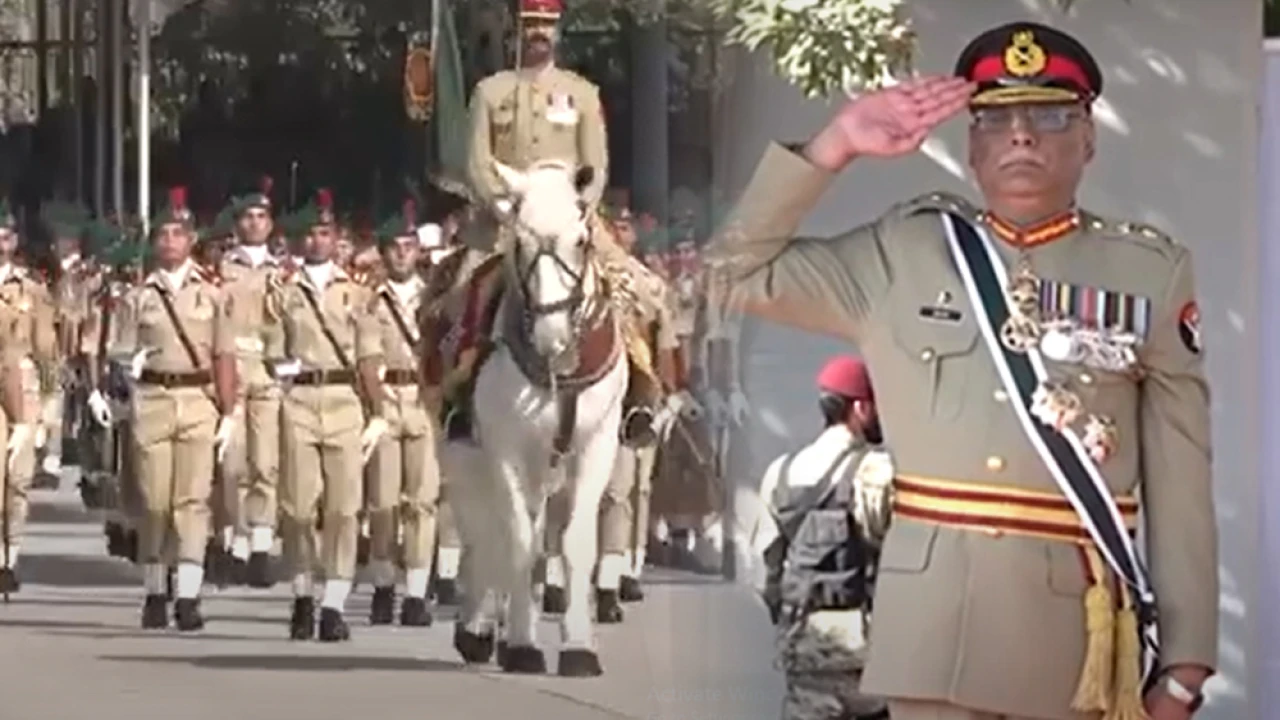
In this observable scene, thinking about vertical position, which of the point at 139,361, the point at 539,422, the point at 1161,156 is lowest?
the point at 539,422

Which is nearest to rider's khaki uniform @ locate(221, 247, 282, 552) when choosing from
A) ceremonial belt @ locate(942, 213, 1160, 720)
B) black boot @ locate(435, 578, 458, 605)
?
black boot @ locate(435, 578, 458, 605)

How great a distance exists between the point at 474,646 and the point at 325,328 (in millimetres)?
622

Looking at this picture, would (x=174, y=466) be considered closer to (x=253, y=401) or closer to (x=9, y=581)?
(x=253, y=401)

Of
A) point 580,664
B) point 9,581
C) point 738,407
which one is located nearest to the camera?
point 738,407

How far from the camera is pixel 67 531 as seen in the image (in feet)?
14.9

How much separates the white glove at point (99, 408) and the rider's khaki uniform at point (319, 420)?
0.33 m

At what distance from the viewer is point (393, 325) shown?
4352mm

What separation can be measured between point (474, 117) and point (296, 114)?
0.34 m

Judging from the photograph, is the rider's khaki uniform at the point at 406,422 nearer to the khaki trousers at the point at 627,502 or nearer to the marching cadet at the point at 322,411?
the marching cadet at the point at 322,411

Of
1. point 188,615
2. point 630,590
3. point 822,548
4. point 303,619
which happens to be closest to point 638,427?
point 630,590

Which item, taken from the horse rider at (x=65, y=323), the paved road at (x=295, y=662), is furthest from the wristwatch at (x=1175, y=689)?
the horse rider at (x=65, y=323)

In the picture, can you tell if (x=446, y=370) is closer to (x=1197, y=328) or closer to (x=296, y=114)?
(x=296, y=114)

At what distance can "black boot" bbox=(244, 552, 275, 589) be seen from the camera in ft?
14.7

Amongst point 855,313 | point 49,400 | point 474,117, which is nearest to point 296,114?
point 474,117
